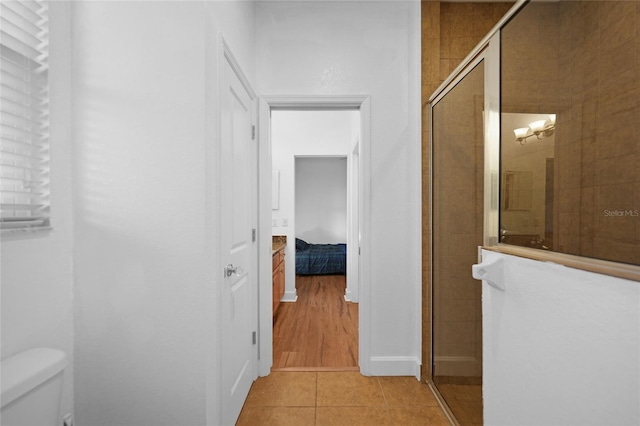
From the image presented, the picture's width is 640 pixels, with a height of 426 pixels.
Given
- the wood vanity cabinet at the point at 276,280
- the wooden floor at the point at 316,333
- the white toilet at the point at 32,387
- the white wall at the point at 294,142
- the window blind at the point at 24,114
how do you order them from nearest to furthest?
the white toilet at the point at 32,387 → the window blind at the point at 24,114 → the wooden floor at the point at 316,333 → the wood vanity cabinet at the point at 276,280 → the white wall at the point at 294,142

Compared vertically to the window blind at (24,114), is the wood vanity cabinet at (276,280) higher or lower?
lower

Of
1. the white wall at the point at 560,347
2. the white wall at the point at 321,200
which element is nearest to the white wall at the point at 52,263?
the white wall at the point at 560,347

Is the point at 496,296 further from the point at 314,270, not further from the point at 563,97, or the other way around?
the point at 314,270

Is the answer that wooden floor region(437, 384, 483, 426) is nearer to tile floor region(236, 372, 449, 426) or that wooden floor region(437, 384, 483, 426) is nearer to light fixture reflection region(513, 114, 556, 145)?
tile floor region(236, 372, 449, 426)

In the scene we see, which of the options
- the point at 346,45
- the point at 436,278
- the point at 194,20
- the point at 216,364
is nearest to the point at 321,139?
the point at 346,45

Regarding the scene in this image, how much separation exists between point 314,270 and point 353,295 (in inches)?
68.6

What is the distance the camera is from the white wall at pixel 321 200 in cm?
732

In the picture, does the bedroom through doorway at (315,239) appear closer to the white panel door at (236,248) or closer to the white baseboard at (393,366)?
the white baseboard at (393,366)

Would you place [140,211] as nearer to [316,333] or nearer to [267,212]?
[267,212]

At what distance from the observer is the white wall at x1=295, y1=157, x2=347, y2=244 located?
24.0ft

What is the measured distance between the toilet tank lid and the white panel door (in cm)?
65

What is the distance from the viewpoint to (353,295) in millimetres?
4277

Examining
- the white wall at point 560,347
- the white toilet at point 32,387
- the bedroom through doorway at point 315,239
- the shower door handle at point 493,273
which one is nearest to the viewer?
the white wall at point 560,347

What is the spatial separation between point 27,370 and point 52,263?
396 millimetres
